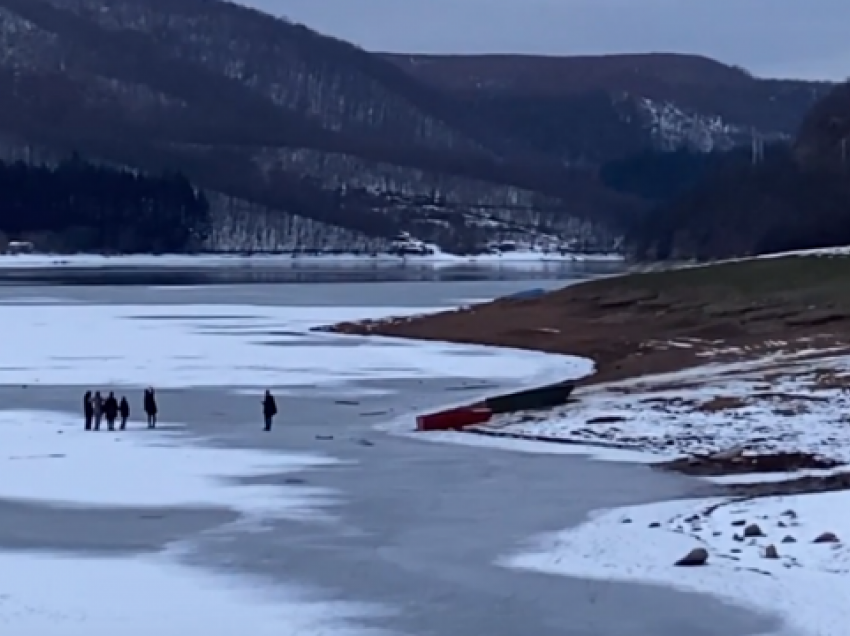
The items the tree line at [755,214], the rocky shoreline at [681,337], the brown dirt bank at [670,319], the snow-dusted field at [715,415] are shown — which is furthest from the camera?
the tree line at [755,214]

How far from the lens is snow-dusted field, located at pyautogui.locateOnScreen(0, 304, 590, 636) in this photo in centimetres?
1780

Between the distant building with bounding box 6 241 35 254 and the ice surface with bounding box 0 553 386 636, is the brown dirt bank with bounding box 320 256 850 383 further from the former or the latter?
the distant building with bounding box 6 241 35 254

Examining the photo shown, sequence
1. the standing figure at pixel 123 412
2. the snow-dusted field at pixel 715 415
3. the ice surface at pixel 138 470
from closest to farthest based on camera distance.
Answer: the ice surface at pixel 138 470, the snow-dusted field at pixel 715 415, the standing figure at pixel 123 412

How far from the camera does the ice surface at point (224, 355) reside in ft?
147

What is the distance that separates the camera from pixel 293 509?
2405cm

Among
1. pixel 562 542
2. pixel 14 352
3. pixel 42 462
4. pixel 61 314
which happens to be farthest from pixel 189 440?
pixel 61 314

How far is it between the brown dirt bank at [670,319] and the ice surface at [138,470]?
1389cm

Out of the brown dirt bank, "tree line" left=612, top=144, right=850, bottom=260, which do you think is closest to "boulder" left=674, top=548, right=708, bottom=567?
the brown dirt bank

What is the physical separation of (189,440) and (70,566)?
12.0m

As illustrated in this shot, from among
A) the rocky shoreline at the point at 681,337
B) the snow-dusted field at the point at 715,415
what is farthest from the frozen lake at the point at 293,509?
the snow-dusted field at the point at 715,415

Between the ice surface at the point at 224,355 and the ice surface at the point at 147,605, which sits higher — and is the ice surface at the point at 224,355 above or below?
below

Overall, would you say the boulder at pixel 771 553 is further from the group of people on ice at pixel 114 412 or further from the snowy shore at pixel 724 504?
the group of people on ice at pixel 114 412

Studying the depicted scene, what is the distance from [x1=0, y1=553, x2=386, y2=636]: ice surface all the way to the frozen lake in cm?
4

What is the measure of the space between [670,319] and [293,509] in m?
35.6
